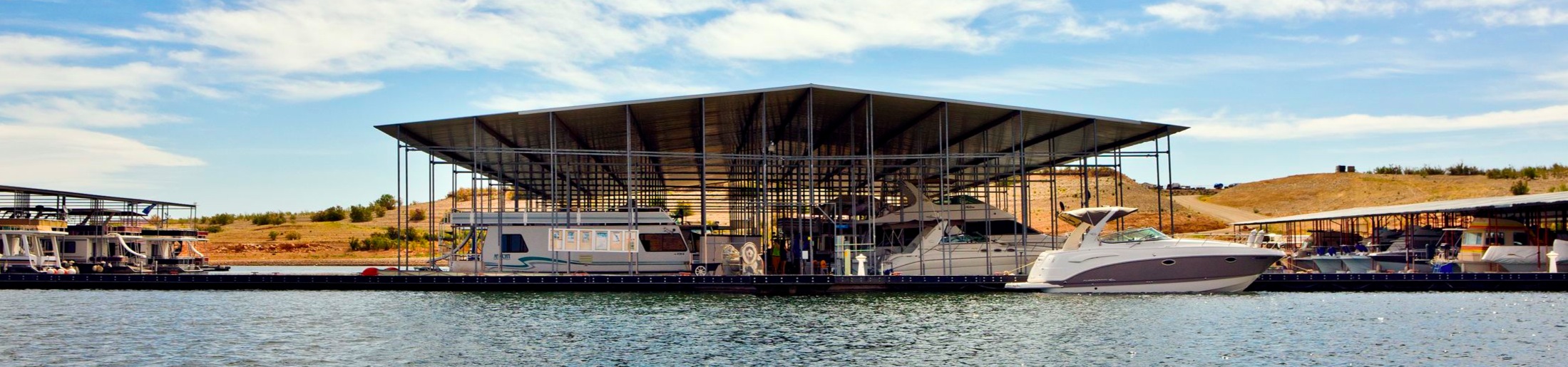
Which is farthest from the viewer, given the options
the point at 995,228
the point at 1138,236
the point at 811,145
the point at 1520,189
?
the point at 1520,189

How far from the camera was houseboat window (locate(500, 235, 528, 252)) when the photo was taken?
3647 centimetres

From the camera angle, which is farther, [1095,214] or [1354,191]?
[1354,191]

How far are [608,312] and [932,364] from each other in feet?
32.8

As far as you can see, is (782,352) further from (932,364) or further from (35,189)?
(35,189)

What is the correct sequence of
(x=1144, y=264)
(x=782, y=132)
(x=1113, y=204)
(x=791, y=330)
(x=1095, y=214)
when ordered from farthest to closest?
1. (x=1113, y=204)
2. (x=782, y=132)
3. (x=1144, y=264)
4. (x=1095, y=214)
5. (x=791, y=330)

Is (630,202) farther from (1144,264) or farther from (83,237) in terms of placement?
(83,237)

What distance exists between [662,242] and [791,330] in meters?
15.3

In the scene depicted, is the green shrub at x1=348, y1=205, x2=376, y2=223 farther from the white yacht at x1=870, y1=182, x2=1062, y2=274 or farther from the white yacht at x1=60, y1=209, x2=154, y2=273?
the white yacht at x1=870, y1=182, x2=1062, y2=274

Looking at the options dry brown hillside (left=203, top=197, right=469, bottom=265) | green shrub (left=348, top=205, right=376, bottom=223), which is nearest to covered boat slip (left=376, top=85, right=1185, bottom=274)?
dry brown hillside (left=203, top=197, right=469, bottom=265)

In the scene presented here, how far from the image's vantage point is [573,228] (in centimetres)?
3394

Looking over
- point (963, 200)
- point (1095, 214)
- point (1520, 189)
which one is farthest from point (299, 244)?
point (1520, 189)

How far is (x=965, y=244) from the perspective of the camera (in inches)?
1394

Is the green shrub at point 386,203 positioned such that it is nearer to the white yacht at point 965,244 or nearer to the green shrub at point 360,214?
the green shrub at point 360,214

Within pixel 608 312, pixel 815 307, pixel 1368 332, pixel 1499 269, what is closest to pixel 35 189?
pixel 608 312
